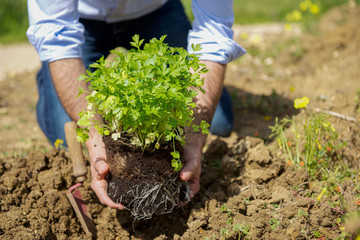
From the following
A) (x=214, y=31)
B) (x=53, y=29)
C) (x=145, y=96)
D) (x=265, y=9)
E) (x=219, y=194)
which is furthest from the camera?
(x=265, y=9)

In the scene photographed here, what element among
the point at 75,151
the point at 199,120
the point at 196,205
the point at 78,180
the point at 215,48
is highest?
the point at 215,48

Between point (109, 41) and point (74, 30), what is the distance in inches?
36.1

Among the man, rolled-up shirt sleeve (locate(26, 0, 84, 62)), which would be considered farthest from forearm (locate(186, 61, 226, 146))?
rolled-up shirt sleeve (locate(26, 0, 84, 62))

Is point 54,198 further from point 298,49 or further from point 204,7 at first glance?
point 298,49

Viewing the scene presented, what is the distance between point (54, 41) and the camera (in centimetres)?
232

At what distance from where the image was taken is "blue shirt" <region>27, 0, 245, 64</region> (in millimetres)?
2318

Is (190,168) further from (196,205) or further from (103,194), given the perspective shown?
(103,194)

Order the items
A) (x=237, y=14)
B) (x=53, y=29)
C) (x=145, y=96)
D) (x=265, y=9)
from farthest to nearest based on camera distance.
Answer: (x=265, y=9)
(x=237, y=14)
(x=53, y=29)
(x=145, y=96)

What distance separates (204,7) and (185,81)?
2.56 feet

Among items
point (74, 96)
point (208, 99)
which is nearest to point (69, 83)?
point (74, 96)

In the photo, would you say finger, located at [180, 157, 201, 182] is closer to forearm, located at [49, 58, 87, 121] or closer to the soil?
the soil

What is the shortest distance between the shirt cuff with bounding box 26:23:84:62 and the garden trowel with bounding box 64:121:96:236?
0.43 m

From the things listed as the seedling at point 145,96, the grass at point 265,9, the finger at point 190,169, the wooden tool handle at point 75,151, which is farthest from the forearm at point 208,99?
the grass at point 265,9

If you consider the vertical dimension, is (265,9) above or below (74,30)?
below
